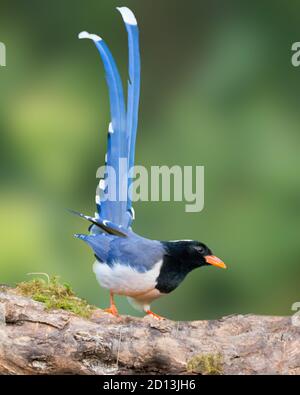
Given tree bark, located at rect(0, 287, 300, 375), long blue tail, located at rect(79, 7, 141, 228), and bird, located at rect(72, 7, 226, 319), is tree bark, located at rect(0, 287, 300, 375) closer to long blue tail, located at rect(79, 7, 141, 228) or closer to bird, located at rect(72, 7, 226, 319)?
bird, located at rect(72, 7, 226, 319)

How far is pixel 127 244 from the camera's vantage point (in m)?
3.31

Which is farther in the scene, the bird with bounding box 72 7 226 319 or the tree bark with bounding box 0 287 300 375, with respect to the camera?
the bird with bounding box 72 7 226 319

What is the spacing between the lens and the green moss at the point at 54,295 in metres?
3.18

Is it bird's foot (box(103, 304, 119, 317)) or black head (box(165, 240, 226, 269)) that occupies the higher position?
black head (box(165, 240, 226, 269))

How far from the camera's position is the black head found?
331 cm

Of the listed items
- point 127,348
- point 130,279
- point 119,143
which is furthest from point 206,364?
point 119,143

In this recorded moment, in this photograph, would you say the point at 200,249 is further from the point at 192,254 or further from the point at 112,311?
the point at 112,311

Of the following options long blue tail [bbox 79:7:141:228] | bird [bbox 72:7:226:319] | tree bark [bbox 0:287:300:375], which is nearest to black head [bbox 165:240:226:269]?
bird [bbox 72:7:226:319]

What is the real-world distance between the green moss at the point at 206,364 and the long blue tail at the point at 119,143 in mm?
618

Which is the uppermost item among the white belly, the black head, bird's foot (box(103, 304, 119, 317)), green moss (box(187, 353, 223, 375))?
the black head

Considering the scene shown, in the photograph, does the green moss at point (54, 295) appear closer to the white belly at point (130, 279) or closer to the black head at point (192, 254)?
the white belly at point (130, 279)

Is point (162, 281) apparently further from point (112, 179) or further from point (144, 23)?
point (144, 23)

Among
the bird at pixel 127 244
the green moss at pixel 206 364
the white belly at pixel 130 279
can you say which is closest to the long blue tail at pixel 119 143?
the bird at pixel 127 244

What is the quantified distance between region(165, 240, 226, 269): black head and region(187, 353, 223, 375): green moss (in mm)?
424
